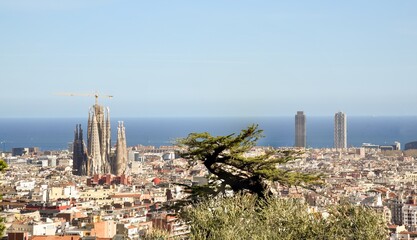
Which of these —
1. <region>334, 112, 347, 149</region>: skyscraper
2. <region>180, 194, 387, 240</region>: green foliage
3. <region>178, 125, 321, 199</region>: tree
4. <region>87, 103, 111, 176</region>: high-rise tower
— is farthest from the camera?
<region>334, 112, 347, 149</region>: skyscraper

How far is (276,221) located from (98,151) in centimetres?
7349

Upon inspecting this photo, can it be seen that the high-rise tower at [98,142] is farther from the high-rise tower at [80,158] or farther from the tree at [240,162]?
the tree at [240,162]

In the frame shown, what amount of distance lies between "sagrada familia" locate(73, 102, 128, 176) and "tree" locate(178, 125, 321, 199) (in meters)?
71.5

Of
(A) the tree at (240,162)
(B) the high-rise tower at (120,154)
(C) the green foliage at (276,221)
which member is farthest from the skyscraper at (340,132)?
(C) the green foliage at (276,221)

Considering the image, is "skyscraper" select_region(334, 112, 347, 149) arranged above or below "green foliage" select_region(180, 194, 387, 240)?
below

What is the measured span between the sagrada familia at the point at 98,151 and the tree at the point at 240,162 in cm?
7150

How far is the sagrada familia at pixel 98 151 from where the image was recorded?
283 feet

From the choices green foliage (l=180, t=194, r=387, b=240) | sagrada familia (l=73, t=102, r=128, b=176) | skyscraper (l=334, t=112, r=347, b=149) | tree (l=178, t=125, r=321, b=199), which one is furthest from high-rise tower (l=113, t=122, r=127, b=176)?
skyscraper (l=334, t=112, r=347, b=149)

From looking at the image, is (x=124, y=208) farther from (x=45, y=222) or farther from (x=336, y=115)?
(x=336, y=115)

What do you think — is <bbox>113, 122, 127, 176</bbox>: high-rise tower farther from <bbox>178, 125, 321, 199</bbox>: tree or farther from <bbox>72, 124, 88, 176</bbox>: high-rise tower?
<bbox>178, 125, 321, 199</bbox>: tree

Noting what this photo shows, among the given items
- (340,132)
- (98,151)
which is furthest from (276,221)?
(340,132)

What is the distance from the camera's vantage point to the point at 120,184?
2965 inches

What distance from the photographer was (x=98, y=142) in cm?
8681

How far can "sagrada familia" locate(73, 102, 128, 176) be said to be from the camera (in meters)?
86.2
